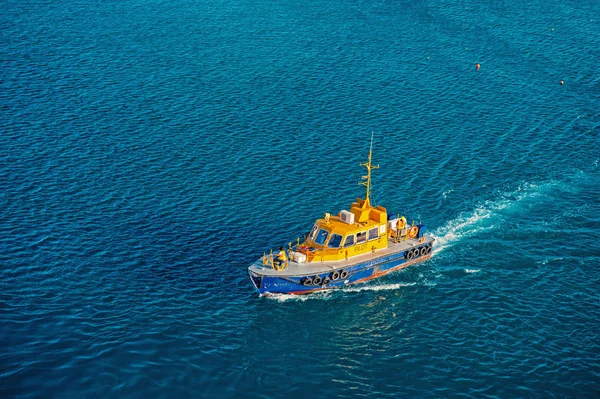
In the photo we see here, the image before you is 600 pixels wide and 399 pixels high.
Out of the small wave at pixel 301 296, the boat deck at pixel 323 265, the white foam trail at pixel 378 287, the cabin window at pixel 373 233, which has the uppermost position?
the cabin window at pixel 373 233

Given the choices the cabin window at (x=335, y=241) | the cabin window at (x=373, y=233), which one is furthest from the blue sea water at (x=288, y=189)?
the cabin window at (x=373, y=233)

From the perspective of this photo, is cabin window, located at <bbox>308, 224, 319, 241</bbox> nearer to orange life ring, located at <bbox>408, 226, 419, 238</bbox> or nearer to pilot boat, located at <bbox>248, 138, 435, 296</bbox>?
pilot boat, located at <bbox>248, 138, 435, 296</bbox>

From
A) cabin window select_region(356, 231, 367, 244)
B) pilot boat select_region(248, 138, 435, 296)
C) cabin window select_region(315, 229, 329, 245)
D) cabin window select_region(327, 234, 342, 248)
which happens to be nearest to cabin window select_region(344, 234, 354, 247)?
pilot boat select_region(248, 138, 435, 296)

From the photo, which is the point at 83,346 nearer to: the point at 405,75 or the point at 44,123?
the point at 44,123

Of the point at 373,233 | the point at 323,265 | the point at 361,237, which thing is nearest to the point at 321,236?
the point at 323,265

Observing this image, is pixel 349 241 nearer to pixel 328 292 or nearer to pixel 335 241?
pixel 335 241

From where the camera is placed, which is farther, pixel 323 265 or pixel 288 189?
pixel 288 189

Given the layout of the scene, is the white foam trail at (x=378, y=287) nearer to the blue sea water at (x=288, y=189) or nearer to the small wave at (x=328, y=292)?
the small wave at (x=328, y=292)
